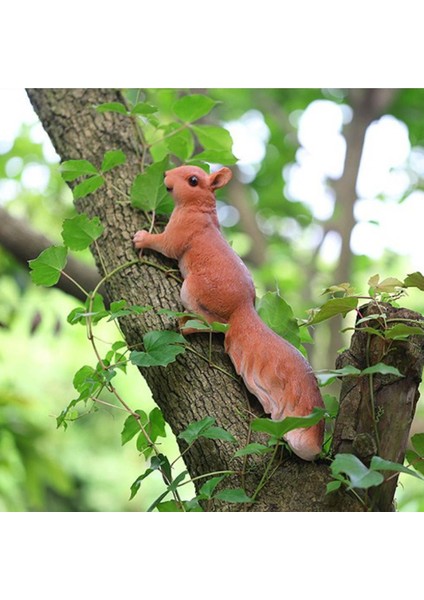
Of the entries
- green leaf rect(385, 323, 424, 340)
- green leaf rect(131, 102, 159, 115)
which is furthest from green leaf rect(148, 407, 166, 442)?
green leaf rect(131, 102, 159, 115)

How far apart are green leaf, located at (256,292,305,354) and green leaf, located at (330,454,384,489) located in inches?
10.1

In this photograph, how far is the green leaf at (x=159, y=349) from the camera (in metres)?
0.79

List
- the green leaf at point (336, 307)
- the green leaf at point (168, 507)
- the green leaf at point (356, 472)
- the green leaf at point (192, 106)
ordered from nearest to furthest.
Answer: the green leaf at point (356, 472), the green leaf at point (336, 307), the green leaf at point (168, 507), the green leaf at point (192, 106)

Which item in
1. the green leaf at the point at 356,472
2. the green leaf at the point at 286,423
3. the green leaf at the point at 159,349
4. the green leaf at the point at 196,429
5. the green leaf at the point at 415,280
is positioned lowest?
the green leaf at the point at 196,429

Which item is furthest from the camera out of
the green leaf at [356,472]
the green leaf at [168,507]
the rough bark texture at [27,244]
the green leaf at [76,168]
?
the rough bark texture at [27,244]

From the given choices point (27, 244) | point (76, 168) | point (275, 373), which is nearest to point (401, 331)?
point (275, 373)

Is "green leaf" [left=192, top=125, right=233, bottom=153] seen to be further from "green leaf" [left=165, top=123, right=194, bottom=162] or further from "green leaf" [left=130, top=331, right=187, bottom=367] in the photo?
"green leaf" [left=130, top=331, right=187, bottom=367]

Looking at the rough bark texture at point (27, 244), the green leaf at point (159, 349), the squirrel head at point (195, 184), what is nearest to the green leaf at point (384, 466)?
the green leaf at point (159, 349)

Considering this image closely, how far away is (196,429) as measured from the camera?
0.77 meters

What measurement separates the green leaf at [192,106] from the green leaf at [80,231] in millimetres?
275

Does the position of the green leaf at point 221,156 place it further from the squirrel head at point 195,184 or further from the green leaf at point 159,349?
the green leaf at point 159,349

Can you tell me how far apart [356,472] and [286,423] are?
0.26 ft

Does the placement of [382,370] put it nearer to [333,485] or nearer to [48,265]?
[333,485]

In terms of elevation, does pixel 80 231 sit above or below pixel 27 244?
above
